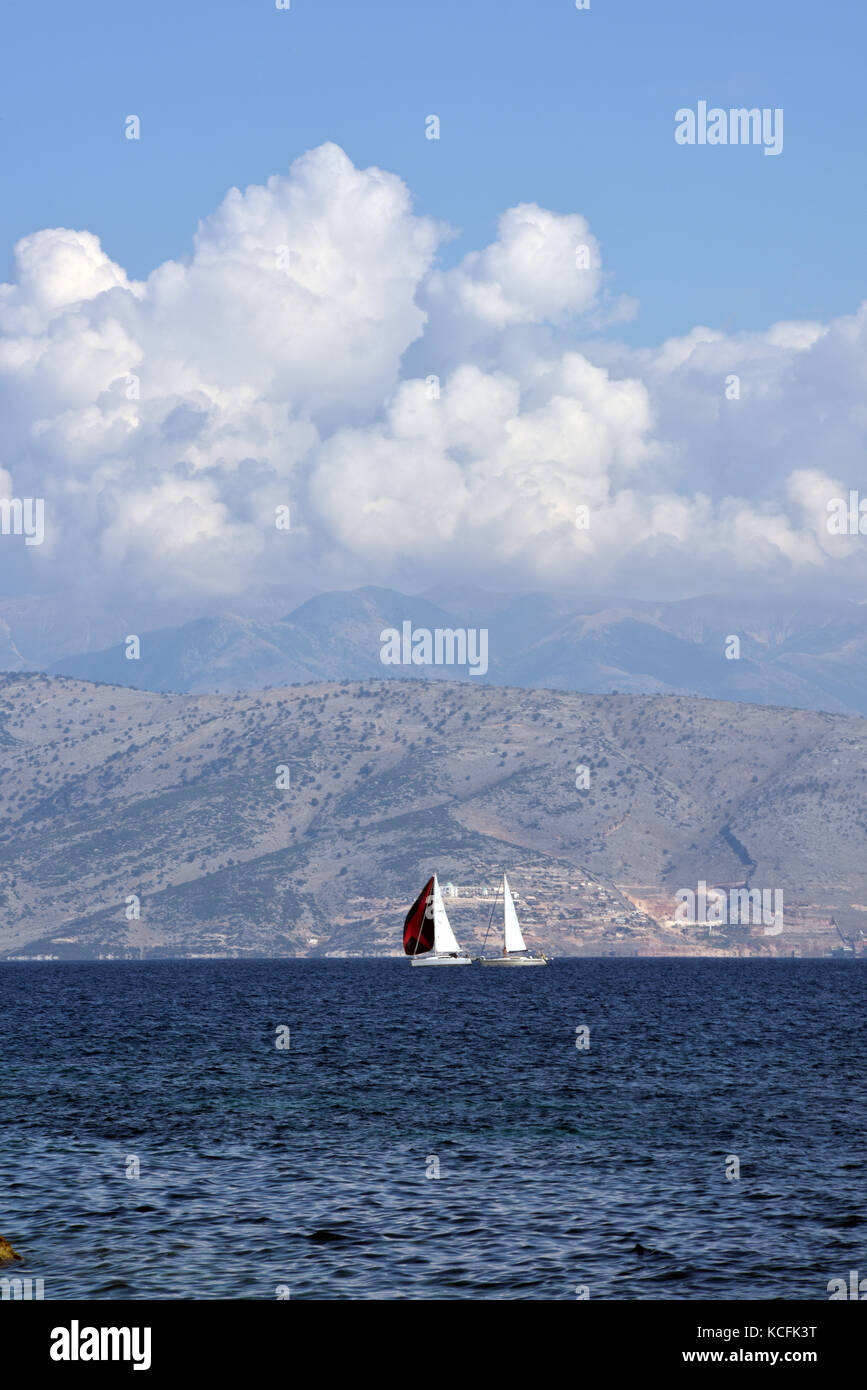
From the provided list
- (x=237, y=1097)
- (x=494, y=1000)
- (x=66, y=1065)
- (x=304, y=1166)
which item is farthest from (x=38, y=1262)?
(x=494, y=1000)

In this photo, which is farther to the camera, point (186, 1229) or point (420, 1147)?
point (420, 1147)

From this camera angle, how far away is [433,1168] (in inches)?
1911

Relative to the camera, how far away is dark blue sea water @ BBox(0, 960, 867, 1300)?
115ft

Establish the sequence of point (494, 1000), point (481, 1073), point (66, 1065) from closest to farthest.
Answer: point (481, 1073)
point (66, 1065)
point (494, 1000)

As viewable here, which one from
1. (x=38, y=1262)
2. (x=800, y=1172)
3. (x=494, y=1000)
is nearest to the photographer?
(x=38, y=1262)

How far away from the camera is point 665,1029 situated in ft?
411

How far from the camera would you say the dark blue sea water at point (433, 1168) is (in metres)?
35.2

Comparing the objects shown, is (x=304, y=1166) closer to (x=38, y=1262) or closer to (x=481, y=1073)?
(x=38, y=1262)

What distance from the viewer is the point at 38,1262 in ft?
119
